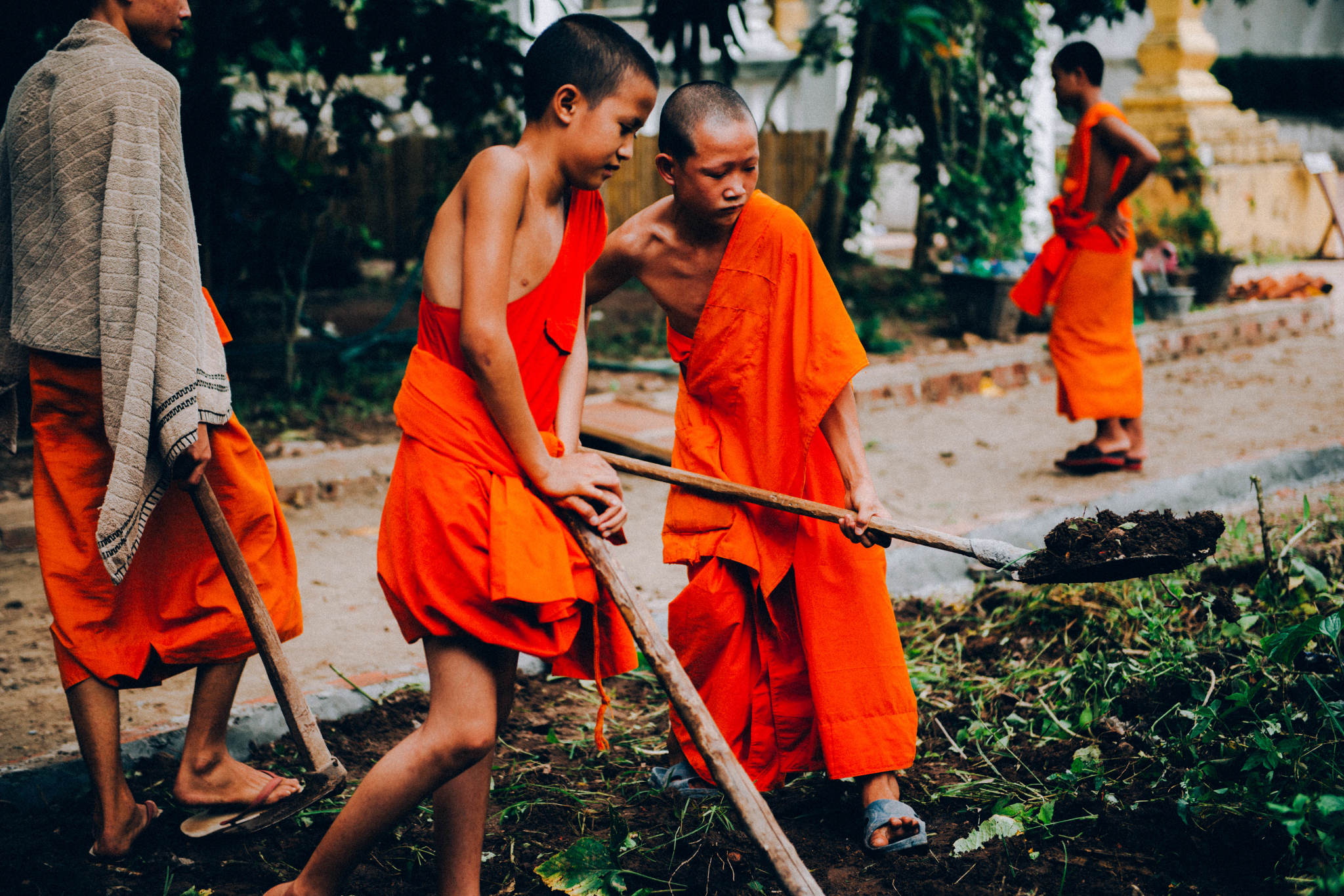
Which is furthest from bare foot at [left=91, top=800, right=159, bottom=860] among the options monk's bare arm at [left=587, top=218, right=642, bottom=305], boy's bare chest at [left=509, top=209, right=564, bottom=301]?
monk's bare arm at [left=587, top=218, right=642, bottom=305]

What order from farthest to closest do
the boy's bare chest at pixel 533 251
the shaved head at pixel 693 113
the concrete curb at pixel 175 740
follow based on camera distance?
1. the concrete curb at pixel 175 740
2. the shaved head at pixel 693 113
3. the boy's bare chest at pixel 533 251

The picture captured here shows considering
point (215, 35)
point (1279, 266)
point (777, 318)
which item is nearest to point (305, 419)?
point (215, 35)

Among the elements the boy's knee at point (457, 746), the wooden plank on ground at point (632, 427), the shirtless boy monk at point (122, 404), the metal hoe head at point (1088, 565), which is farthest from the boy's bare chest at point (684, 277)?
the wooden plank on ground at point (632, 427)

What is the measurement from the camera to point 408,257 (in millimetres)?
12656

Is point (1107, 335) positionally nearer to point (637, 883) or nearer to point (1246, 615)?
point (1246, 615)

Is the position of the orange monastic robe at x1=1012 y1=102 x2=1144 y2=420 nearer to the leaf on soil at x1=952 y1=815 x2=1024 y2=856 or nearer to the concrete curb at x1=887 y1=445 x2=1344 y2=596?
the concrete curb at x1=887 y1=445 x2=1344 y2=596

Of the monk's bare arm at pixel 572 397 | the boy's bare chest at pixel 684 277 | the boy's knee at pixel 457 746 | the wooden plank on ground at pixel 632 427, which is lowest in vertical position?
the wooden plank on ground at pixel 632 427

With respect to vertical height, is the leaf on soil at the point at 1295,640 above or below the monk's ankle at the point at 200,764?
above

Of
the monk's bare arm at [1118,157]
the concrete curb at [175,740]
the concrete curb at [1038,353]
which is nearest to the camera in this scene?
the concrete curb at [175,740]

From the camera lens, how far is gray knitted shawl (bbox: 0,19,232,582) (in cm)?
208

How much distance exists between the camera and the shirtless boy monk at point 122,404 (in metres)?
2.09

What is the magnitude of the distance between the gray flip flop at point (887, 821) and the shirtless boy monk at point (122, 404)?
51.8 inches

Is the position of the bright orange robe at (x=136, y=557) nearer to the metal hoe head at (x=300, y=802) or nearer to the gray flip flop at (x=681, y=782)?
the metal hoe head at (x=300, y=802)

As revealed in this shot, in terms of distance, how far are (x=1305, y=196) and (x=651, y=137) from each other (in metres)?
7.75
